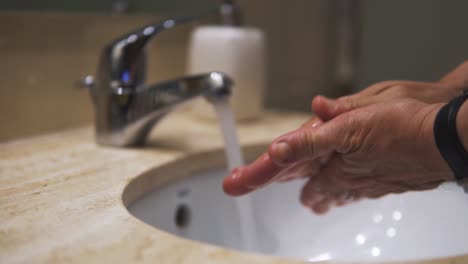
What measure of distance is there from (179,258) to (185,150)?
32cm

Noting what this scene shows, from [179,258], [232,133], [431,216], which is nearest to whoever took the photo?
[179,258]

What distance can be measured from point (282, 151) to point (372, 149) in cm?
9

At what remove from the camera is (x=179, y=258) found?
0.29 meters

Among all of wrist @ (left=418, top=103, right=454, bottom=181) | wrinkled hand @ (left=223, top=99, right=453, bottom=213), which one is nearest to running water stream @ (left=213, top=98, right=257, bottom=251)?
wrinkled hand @ (left=223, top=99, right=453, bottom=213)

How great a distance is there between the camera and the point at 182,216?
23.2 inches

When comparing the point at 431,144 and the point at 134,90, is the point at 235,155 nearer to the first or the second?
the point at 134,90

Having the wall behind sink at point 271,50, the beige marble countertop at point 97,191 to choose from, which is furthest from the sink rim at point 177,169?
the wall behind sink at point 271,50

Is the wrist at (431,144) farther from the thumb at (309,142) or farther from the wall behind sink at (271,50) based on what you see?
the wall behind sink at (271,50)

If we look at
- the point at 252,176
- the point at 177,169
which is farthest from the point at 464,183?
the point at 177,169

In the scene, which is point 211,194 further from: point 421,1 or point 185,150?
point 421,1

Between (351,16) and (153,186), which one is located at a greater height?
(351,16)

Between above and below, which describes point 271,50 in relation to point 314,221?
above

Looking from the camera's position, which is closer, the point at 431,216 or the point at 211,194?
the point at 431,216

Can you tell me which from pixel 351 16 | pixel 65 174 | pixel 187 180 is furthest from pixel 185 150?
pixel 351 16
